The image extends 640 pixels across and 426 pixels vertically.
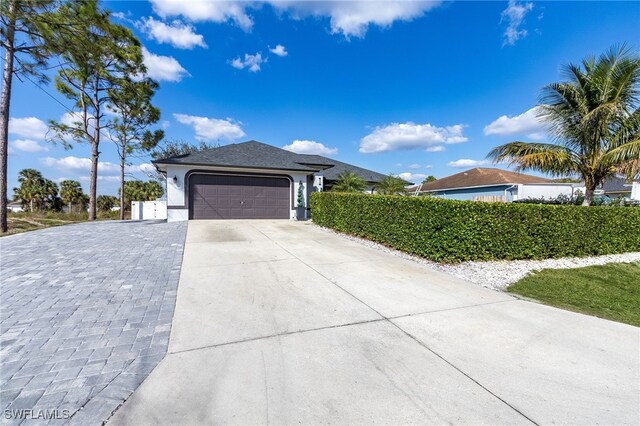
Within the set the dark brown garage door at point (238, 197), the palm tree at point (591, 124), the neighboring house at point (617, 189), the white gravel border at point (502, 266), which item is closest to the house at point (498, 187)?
the neighboring house at point (617, 189)

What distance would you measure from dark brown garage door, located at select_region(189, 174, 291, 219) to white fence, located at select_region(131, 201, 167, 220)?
19.8 feet

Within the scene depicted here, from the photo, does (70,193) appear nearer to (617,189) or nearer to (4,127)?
(4,127)

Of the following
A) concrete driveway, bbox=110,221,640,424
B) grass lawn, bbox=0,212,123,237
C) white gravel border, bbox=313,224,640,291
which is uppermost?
grass lawn, bbox=0,212,123,237

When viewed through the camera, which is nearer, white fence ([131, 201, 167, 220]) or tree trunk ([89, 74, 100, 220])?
tree trunk ([89, 74, 100, 220])

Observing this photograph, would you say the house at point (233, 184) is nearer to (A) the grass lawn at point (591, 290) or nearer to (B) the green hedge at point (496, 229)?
(B) the green hedge at point (496, 229)

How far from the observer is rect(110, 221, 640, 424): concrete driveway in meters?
1.96

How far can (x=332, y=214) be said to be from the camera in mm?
11414

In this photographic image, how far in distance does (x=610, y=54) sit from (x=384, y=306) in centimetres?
1059

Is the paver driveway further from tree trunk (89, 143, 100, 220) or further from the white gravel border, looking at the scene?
tree trunk (89, 143, 100, 220)

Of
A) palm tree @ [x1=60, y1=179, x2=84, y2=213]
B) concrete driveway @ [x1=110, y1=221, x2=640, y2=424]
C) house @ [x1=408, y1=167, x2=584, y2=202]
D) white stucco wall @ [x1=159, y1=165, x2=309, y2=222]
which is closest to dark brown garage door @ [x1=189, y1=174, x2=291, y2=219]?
white stucco wall @ [x1=159, y1=165, x2=309, y2=222]

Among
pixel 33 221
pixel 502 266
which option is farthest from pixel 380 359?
pixel 33 221

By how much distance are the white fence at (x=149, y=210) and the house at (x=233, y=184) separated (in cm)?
466

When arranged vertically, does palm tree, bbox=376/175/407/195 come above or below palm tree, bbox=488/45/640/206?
below

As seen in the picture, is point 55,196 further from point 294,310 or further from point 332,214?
point 294,310
